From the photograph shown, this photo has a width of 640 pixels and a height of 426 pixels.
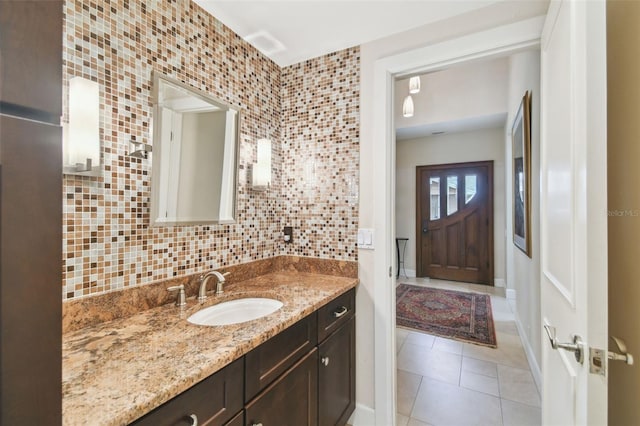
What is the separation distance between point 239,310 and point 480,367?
6.92ft

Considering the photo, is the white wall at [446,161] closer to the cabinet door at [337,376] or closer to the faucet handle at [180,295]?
the cabinet door at [337,376]

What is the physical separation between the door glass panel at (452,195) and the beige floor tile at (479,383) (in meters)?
3.27

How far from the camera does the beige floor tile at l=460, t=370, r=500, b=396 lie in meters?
2.06

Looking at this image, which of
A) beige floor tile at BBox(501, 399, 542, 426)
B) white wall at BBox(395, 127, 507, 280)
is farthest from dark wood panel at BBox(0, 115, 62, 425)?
white wall at BBox(395, 127, 507, 280)

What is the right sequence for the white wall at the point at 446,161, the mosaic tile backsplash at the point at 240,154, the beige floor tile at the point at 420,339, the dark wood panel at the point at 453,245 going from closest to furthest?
the mosaic tile backsplash at the point at 240,154 < the beige floor tile at the point at 420,339 < the white wall at the point at 446,161 < the dark wood panel at the point at 453,245

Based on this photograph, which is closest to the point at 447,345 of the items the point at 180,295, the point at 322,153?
the point at 322,153

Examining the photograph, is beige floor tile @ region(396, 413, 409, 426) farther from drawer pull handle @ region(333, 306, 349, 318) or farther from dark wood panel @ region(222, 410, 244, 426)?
dark wood panel @ region(222, 410, 244, 426)

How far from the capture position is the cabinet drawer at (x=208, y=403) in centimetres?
70

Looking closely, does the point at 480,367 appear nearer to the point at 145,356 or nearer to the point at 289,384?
the point at 289,384

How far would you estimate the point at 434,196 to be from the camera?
5.16 m

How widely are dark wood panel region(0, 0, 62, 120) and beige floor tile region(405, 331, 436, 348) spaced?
3.05 meters

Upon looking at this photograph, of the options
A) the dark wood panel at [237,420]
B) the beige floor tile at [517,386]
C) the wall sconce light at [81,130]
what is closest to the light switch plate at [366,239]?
the dark wood panel at [237,420]

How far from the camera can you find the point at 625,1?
2.70ft

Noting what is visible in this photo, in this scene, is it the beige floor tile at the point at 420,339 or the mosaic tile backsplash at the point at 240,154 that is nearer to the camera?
the mosaic tile backsplash at the point at 240,154
